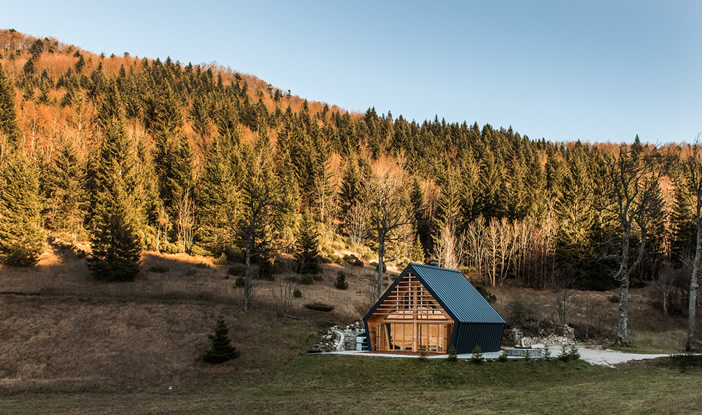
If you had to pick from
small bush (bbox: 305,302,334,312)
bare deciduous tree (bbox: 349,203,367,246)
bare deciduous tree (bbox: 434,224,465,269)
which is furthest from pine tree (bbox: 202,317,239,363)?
bare deciduous tree (bbox: 349,203,367,246)

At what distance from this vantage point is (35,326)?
89.3 ft

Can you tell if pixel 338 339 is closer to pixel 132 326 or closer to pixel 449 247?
pixel 132 326

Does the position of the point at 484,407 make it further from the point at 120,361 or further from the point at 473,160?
the point at 473,160

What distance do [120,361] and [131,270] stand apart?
1511 centimetres

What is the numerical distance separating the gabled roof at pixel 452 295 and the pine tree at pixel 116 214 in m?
21.5

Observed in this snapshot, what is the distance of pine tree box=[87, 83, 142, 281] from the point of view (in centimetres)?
3825

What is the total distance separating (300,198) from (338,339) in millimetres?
36688

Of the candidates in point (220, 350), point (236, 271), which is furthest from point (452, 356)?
point (236, 271)

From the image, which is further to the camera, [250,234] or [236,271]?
[236,271]

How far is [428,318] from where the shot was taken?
27016 millimetres

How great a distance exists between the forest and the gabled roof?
7.94 m

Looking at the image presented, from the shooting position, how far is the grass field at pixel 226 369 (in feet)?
51.9

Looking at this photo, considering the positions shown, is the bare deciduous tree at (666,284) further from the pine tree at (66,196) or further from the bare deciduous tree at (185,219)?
the pine tree at (66,196)

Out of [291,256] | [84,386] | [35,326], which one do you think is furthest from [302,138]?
[84,386]
